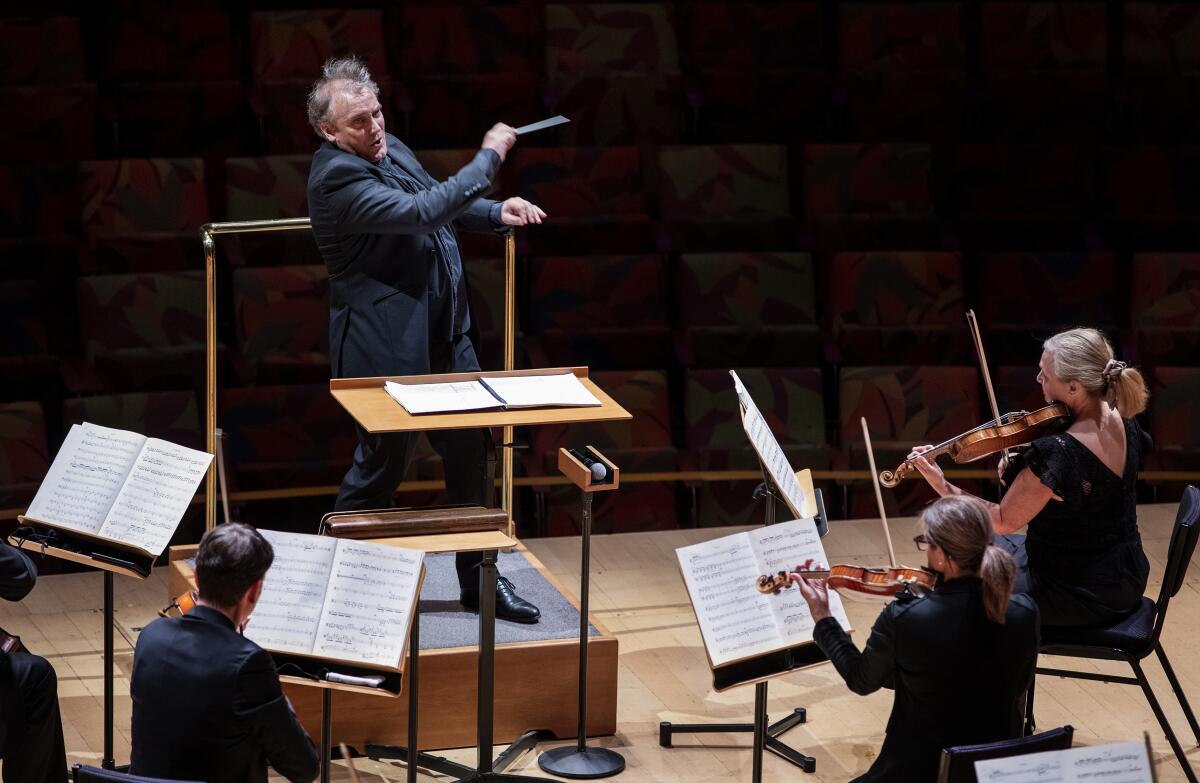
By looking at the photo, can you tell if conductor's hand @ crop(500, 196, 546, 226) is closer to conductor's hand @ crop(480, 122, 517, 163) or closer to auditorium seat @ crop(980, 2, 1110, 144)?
conductor's hand @ crop(480, 122, 517, 163)

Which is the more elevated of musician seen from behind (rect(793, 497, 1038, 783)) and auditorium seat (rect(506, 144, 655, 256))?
auditorium seat (rect(506, 144, 655, 256))

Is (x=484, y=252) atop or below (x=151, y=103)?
below

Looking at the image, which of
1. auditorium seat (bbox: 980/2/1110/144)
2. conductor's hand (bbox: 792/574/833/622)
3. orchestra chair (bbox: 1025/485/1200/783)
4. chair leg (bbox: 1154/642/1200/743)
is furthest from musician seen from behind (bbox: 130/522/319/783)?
auditorium seat (bbox: 980/2/1110/144)

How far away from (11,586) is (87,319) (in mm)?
1391

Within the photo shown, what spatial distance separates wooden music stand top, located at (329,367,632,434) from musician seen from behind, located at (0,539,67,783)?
49cm

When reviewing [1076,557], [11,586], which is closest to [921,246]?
[1076,557]

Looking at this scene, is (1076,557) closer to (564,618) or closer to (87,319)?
(564,618)

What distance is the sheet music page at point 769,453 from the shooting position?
2211mm

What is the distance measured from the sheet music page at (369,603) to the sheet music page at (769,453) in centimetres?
53

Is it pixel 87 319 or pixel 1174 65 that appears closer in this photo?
pixel 87 319

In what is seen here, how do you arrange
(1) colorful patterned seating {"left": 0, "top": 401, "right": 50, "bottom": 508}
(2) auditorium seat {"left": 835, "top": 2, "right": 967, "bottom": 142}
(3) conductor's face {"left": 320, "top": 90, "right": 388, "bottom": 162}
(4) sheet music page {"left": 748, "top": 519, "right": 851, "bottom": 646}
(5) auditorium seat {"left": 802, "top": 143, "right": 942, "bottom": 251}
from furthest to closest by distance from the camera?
(2) auditorium seat {"left": 835, "top": 2, "right": 967, "bottom": 142} → (5) auditorium seat {"left": 802, "top": 143, "right": 942, "bottom": 251} → (1) colorful patterned seating {"left": 0, "top": 401, "right": 50, "bottom": 508} → (3) conductor's face {"left": 320, "top": 90, "right": 388, "bottom": 162} → (4) sheet music page {"left": 748, "top": 519, "right": 851, "bottom": 646}

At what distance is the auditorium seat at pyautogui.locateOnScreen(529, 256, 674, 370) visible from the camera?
365cm

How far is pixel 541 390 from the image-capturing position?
2.33 m

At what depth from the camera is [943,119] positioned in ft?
13.3
